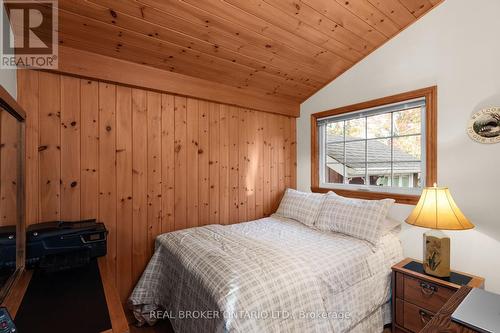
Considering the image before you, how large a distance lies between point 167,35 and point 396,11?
1.84 metres

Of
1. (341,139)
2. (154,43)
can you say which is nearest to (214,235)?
(154,43)

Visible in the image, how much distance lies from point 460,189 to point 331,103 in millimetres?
1458

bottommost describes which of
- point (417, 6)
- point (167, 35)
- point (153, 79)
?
point (153, 79)

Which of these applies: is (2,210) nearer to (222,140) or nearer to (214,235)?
(214,235)

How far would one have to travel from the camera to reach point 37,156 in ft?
5.66

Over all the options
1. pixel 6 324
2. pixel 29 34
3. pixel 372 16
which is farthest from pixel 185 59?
pixel 6 324

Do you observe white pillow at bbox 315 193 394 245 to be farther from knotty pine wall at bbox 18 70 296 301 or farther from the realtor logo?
the realtor logo

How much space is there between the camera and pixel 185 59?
206cm

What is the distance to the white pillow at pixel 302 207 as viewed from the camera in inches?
96.4

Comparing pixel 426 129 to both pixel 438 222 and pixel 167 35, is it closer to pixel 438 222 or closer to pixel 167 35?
pixel 438 222

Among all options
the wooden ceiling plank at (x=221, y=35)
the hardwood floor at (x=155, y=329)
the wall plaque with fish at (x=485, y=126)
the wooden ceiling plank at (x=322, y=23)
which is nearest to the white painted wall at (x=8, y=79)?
the wooden ceiling plank at (x=221, y=35)

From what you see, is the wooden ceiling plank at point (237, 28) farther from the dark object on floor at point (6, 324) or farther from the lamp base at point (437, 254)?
the lamp base at point (437, 254)

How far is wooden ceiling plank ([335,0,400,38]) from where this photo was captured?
1829mm

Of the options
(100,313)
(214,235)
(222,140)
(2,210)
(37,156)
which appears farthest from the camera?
(222,140)
